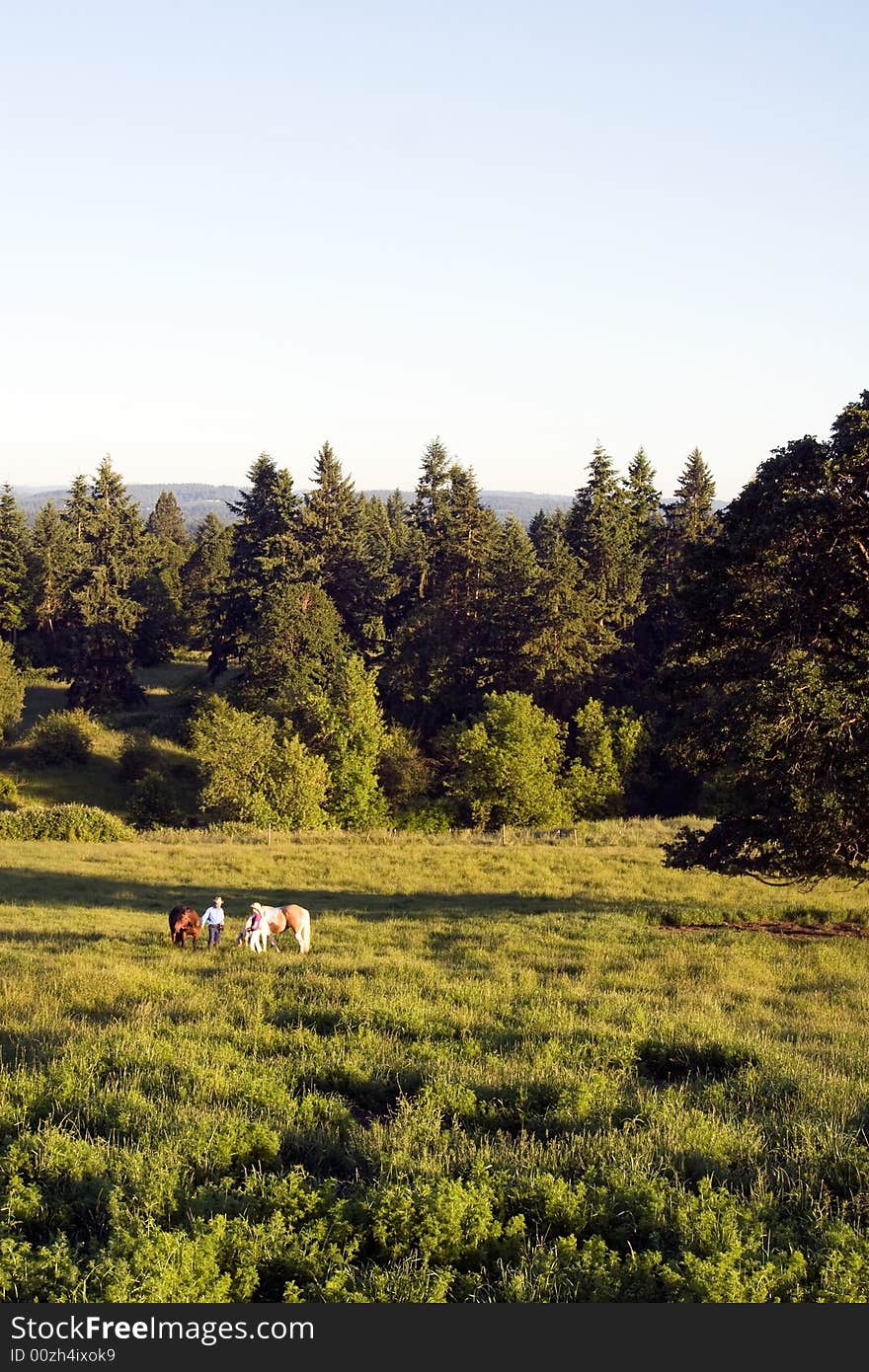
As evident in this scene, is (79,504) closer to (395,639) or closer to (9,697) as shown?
(9,697)

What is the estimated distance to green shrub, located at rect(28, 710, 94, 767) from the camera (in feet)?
231

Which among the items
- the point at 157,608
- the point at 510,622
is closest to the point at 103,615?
the point at 157,608

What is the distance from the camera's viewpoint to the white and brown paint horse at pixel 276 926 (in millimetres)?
18031

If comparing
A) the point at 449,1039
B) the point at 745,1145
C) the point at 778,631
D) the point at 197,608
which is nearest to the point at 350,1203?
the point at 745,1145

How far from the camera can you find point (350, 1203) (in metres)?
6.82

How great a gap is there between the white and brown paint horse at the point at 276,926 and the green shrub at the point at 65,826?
30089 mm

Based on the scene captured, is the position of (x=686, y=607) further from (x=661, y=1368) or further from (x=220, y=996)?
(x=661, y=1368)

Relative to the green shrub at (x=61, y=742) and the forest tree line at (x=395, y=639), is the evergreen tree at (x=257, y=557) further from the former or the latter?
the green shrub at (x=61, y=742)

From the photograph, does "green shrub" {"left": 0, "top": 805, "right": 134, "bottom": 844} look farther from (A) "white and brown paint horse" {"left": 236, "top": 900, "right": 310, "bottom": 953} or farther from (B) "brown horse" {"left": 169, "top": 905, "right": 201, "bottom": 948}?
(A) "white and brown paint horse" {"left": 236, "top": 900, "right": 310, "bottom": 953}

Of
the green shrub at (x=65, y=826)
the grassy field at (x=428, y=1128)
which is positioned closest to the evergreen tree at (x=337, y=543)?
the green shrub at (x=65, y=826)

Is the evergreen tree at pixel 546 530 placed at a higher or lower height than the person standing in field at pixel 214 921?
higher

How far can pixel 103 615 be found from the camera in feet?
266

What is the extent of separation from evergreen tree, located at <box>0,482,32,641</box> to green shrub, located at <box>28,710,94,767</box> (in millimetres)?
21407

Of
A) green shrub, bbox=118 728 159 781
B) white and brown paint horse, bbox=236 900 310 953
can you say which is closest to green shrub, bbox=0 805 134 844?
green shrub, bbox=118 728 159 781
